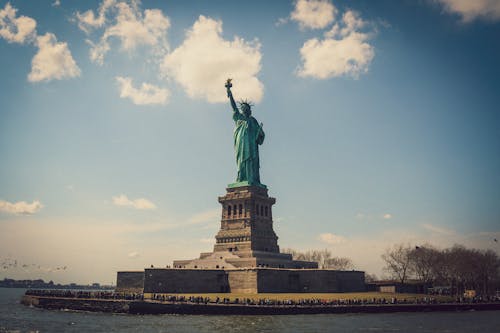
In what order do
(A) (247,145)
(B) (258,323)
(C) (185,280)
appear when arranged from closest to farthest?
(B) (258,323) → (C) (185,280) → (A) (247,145)

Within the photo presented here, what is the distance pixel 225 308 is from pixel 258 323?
27.5 feet

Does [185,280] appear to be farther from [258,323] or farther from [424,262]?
[424,262]

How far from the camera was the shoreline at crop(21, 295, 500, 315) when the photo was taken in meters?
52.8

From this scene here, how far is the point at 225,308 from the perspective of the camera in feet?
174

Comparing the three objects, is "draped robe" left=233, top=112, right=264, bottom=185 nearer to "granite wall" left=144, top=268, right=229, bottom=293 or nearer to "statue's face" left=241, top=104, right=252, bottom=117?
"statue's face" left=241, top=104, right=252, bottom=117

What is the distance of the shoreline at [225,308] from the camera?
173ft

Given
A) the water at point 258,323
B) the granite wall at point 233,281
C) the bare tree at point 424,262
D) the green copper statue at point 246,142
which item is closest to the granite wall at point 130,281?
the granite wall at point 233,281

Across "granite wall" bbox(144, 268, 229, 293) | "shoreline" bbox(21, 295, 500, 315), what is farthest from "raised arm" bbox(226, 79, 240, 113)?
"shoreline" bbox(21, 295, 500, 315)

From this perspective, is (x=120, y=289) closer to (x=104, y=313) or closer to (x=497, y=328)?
(x=104, y=313)

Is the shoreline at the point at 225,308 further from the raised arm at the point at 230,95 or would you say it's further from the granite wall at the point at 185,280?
the raised arm at the point at 230,95

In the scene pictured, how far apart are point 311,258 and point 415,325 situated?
77456 millimetres

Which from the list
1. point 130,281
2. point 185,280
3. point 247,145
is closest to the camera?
point 185,280

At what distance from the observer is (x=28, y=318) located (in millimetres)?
52625

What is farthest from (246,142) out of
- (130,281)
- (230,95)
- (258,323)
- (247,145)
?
(258,323)
